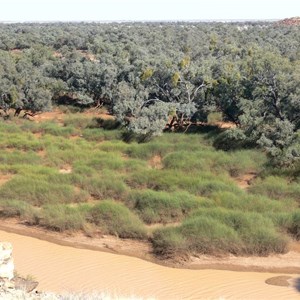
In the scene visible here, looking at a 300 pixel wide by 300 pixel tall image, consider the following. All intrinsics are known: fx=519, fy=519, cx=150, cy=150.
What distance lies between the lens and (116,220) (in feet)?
50.3

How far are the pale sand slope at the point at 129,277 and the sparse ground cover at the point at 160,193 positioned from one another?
2.82 feet

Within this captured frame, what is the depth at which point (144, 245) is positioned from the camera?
14.8m

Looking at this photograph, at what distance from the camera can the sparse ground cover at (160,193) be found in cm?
1413

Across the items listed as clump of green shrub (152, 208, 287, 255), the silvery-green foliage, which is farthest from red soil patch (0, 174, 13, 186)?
clump of green shrub (152, 208, 287, 255)

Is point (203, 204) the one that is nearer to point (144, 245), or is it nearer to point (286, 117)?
point (144, 245)

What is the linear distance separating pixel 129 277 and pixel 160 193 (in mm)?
4180

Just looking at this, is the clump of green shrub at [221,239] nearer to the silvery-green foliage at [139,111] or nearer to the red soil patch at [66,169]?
the red soil patch at [66,169]

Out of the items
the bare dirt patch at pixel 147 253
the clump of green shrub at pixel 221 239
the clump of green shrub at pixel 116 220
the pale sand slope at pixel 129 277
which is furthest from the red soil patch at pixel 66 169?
the clump of green shrub at pixel 221 239

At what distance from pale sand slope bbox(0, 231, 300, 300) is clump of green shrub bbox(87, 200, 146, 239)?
891 mm

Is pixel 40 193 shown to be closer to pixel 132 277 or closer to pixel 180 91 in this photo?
pixel 132 277

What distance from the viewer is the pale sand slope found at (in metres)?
12.3

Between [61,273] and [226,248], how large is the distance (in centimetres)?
439

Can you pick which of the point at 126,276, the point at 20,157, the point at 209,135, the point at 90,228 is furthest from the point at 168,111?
the point at 126,276

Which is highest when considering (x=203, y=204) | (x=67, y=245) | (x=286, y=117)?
(x=286, y=117)
